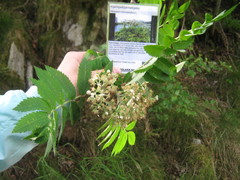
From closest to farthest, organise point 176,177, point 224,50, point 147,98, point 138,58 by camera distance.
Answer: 1. point 147,98
2. point 138,58
3. point 176,177
4. point 224,50

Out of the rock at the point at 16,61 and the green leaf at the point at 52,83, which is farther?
the rock at the point at 16,61

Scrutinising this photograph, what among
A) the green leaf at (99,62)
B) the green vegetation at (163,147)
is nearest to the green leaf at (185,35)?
the green leaf at (99,62)

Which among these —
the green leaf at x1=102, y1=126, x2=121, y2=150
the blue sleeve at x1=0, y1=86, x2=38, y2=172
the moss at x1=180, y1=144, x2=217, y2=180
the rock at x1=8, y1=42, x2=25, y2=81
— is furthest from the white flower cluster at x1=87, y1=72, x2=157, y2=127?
the rock at x1=8, y1=42, x2=25, y2=81

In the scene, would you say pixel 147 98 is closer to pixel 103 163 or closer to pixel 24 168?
pixel 103 163

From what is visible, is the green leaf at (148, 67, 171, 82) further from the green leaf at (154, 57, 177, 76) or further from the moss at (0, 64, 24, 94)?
the moss at (0, 64, 24, 94)

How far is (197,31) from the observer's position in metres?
1.03

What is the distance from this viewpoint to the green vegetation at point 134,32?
1.28m

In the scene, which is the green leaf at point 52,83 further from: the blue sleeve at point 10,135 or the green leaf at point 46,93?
the blue sleeve at point 10,135

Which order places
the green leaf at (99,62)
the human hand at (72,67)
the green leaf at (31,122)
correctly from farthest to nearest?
the human hand at (72,67)
the green leaf at (99,62)
the green leaf at (31,122)

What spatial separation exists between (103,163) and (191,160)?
0.88 metres

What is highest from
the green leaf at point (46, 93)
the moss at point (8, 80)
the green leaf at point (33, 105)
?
the green leaf at point (46, 93)

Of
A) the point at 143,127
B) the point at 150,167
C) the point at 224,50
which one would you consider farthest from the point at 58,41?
the point at 224,50

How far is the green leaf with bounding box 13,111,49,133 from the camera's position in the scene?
3.05 ft

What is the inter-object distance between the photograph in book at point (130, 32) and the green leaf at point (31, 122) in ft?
1.70
